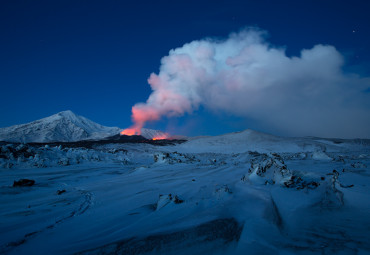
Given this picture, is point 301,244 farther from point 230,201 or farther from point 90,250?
point 90,250

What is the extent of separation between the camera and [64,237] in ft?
5.28

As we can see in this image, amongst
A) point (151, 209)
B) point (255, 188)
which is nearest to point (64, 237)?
point (151, 209)

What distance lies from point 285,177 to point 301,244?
203 cm

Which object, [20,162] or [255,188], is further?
[20,162]

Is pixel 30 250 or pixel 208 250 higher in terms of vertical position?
pixel 30 250

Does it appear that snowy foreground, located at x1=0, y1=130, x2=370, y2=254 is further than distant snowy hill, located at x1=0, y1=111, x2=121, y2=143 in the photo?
No

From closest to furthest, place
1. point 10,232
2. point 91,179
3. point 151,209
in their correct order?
point 10,232
point 151,209
point 91,179

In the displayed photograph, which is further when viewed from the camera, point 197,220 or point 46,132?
point 46,132

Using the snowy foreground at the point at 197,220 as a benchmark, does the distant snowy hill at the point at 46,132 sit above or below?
above

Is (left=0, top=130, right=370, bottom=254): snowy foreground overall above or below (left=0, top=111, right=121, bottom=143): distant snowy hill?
below

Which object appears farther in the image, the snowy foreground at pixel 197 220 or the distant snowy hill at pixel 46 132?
the distant snowy hill at pixel 46 132

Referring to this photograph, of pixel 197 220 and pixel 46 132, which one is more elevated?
pixel 46 132

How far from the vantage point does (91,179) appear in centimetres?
504

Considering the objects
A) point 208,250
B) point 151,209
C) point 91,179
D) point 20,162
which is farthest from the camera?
point 20,162
